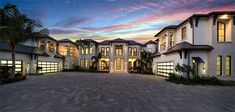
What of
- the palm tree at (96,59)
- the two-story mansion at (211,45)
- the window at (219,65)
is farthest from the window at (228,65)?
the palm tree at (96,59)

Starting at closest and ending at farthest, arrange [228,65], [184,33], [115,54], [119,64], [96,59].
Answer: [228,65], [184,33], [96,59], [115,54], [119,64]

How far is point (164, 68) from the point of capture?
2341cm

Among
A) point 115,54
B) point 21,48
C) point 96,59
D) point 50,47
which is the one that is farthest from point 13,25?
point 115,54

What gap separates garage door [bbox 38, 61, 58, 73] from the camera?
2654 centimetres

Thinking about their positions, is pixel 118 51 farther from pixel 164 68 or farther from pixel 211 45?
pixel 211 45

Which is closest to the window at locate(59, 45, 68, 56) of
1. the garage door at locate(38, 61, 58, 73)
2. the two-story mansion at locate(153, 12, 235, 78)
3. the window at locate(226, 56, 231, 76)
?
the garage door at locate(38, 61, 58, 73)

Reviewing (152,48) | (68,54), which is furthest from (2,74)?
(152,48)

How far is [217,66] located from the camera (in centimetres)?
1636

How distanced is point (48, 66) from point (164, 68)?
21667mm

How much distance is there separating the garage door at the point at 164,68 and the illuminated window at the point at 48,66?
20.8 meters

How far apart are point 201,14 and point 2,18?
2075 cm

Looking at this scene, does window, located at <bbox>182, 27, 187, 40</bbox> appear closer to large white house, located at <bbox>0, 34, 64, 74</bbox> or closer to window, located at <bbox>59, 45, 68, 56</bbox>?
large white house, located at <bbox>0, 34, 64, 74</bbox>

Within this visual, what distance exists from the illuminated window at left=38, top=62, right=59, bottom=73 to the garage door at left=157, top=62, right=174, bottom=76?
20.8m

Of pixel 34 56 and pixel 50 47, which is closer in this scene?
pixel 34 56
